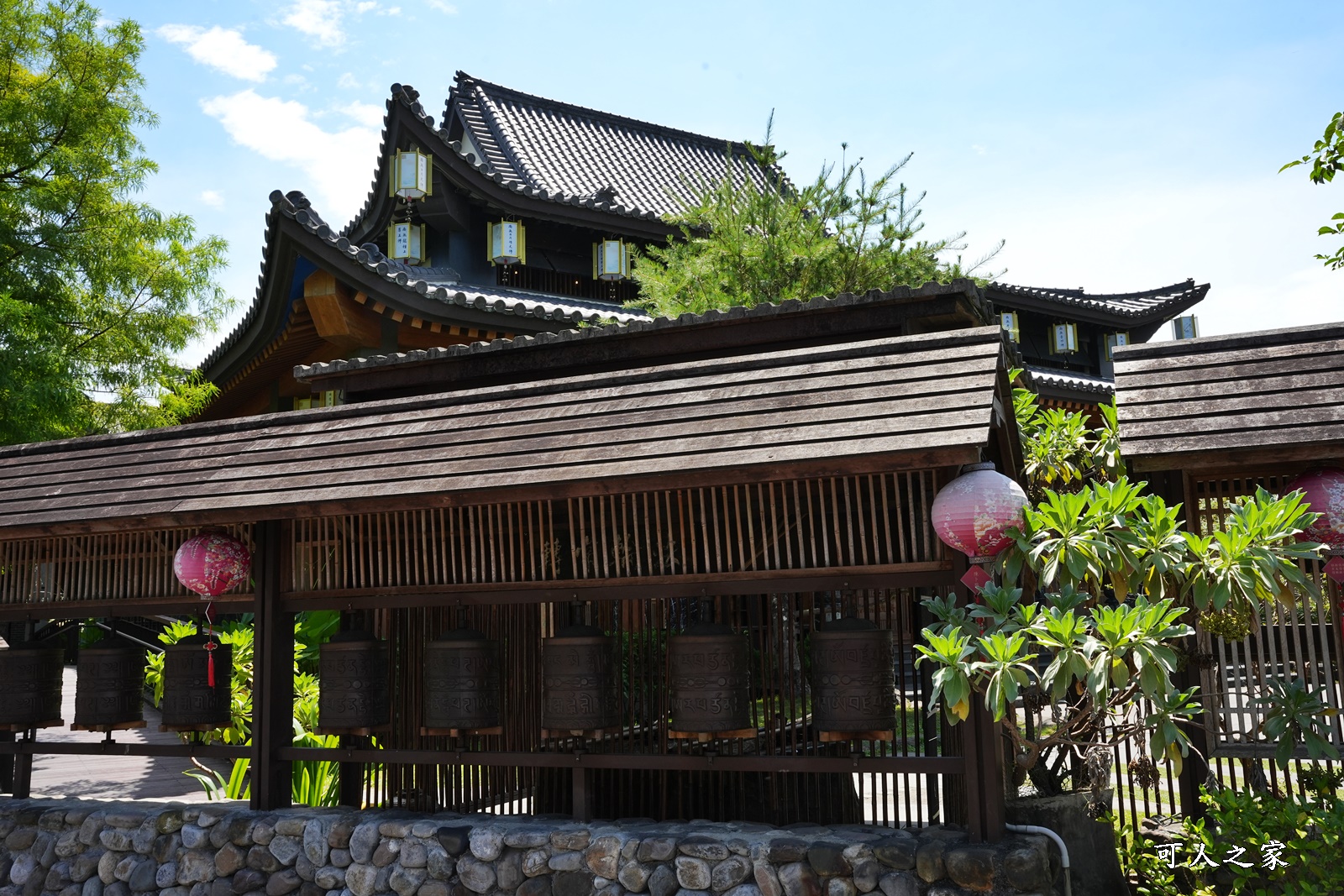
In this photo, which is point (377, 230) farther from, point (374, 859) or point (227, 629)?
point (374, 859)

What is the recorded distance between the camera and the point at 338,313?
513 inches

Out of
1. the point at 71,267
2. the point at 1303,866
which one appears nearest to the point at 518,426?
the point at 1303,866

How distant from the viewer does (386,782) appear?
295 inches

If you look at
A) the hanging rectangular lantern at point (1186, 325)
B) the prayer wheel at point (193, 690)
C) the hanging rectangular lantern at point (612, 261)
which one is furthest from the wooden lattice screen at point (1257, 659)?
the hanging rectangular lantern at point (1186, 325)

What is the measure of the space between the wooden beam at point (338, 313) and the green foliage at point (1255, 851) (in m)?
10.1

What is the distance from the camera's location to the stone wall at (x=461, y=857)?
17.9 feet

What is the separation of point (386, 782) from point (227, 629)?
849 centimetres

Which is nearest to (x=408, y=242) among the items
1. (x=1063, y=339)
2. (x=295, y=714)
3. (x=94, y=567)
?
(x=295, y=714)

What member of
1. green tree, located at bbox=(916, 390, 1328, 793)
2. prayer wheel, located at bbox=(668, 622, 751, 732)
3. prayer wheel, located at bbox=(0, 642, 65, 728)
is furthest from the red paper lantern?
green tree, located at bbox=(916, 390, 1328, 793)

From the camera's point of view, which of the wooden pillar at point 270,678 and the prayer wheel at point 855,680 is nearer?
the prayer wheel at point 855,680

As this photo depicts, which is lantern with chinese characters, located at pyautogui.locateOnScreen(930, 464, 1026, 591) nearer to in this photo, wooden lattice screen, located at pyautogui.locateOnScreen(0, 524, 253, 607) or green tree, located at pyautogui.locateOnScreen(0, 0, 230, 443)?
wooden lattice screen, located at pyautogui.locateOnScreen(0, 524, 253, 607)

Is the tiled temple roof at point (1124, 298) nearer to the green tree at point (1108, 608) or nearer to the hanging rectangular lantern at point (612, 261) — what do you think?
the hanging rectangular lantern at point (612, 261)

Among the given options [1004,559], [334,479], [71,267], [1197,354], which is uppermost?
[71,267]

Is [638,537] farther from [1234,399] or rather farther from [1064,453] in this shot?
[1064,453]
